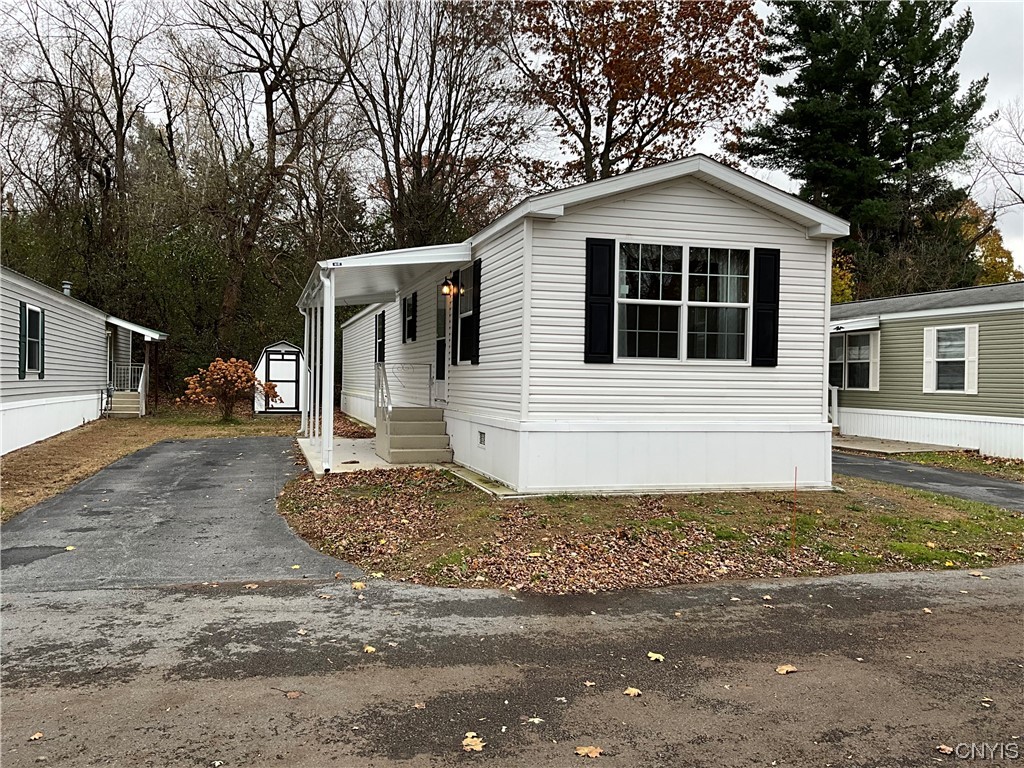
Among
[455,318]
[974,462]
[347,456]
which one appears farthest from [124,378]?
[974,462]

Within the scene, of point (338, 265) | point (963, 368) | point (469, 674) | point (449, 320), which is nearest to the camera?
point (469, 674)

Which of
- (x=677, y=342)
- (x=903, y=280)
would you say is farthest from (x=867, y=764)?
(x=903, y=280)

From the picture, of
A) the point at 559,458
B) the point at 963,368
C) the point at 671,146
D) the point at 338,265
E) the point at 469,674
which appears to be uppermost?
→ the point at 671,146

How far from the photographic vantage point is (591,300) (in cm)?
839

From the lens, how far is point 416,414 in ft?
37.7

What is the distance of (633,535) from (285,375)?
1783 centimetres

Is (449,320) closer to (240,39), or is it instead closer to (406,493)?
(406,493)

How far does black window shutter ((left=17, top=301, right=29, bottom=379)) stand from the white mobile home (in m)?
7.17

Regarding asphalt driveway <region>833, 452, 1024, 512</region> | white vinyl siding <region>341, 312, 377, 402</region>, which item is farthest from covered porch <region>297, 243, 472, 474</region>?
asphalt driveway <region>833, 452, 1024, 512</region>

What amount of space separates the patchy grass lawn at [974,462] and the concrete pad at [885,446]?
1.00 ft

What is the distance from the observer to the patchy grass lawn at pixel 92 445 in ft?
29.6

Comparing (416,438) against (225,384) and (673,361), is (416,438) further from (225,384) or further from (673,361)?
(225,384)

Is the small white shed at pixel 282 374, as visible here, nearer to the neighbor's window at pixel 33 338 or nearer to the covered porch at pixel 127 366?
the covered porch at pixel 127 366

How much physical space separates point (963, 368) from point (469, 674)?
13796 mm
